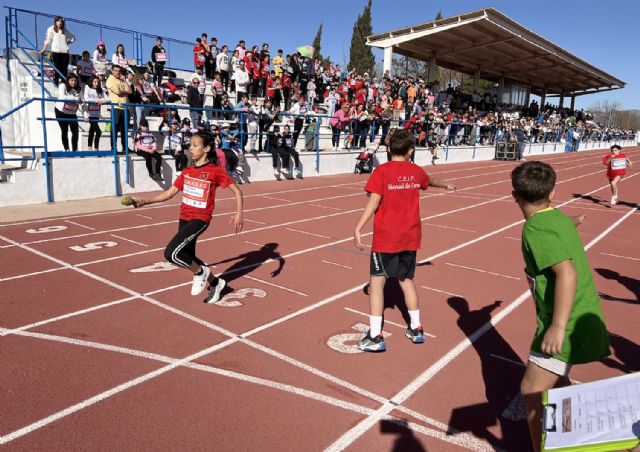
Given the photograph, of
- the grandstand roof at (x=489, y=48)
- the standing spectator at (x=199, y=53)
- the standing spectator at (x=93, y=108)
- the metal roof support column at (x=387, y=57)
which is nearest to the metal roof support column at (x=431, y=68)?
the grandstand roof at (x=489, y=48)

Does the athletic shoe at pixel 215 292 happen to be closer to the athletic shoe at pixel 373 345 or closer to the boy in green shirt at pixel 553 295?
the athletic shoe at pixel 373 345

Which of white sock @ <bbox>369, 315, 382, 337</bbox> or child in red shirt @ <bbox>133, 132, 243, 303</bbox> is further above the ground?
child in red shirt @ <bbox>133, 132, 243, 303</bbox>

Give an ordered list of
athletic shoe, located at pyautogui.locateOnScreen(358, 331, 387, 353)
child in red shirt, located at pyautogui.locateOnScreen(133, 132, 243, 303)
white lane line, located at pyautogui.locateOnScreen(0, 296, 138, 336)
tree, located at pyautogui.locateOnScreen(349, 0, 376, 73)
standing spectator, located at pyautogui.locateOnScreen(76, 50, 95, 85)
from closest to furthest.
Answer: athletic shoe, located at pyautogui.locateOnScreen(358, 331, 387, 353), white lane line, located at pyautogui.locateOnScreen(0, 296, 138, 336), child in red shirt, located at pyautogui.locateOnScreen(133, 132, 243, 303), standing spectator, located at pyautogui.locateOnScreen(76, 50, 95, 85), tree, located at pyautogui.locateOnScreen(349, 0, 376, 73)

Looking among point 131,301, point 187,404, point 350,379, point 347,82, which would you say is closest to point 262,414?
point 187,404

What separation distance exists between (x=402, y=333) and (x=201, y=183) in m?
2.58

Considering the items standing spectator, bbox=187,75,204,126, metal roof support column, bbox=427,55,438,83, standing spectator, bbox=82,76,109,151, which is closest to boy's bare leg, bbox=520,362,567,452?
standing spectator, bbox=82,76,109,151

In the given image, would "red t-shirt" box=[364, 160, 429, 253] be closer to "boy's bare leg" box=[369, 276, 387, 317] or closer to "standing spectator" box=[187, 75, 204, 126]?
"boy's bare leg" box=[369, 276, 387, 317]

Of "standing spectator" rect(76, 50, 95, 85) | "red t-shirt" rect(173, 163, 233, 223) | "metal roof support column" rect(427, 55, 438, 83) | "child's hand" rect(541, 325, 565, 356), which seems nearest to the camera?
"child's hand" rect(541, 325, 565, 356)

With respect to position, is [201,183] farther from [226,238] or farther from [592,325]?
[592,325]

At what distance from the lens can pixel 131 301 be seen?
529 centimetres

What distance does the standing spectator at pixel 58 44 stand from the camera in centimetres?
1388

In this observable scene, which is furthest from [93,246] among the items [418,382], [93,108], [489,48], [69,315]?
[489,48]

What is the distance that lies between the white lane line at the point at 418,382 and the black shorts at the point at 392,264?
2.63 feet

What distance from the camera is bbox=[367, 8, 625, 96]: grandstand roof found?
99.1 feet
